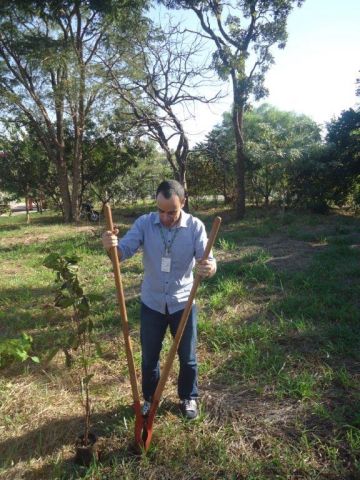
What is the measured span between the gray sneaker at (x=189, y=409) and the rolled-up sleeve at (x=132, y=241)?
112 centimetres

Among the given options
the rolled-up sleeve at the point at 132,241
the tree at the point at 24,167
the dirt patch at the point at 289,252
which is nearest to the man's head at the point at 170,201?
the rolled-up sleeve at the point at 132,241

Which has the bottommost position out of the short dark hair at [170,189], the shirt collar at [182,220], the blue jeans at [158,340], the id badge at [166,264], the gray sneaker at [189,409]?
the gray sneaker at [189,409]

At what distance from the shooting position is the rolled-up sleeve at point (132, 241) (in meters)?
2.41

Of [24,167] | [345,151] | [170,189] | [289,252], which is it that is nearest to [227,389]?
[170,189]

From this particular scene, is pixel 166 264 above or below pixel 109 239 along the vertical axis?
below

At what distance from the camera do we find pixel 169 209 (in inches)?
92.3

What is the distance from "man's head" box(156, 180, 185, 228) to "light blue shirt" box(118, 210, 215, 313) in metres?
0.06

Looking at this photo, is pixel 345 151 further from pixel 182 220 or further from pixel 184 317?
pixel 184 317

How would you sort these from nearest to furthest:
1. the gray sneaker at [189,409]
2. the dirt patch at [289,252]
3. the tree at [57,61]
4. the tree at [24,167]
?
1. the gray sneaker at [189,409]
2. the dirt patch at [289,252]
3. the tree at [57,61]
4. the tree at [24,167]

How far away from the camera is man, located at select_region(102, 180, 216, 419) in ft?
7.86

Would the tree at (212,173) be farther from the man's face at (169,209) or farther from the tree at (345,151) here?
the man's face at (169,209)

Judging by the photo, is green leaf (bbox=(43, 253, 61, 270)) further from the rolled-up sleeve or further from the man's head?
the man's head

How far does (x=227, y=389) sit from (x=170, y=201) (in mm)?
1640

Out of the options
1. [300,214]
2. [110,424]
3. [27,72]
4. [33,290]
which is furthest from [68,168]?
[110,424]
